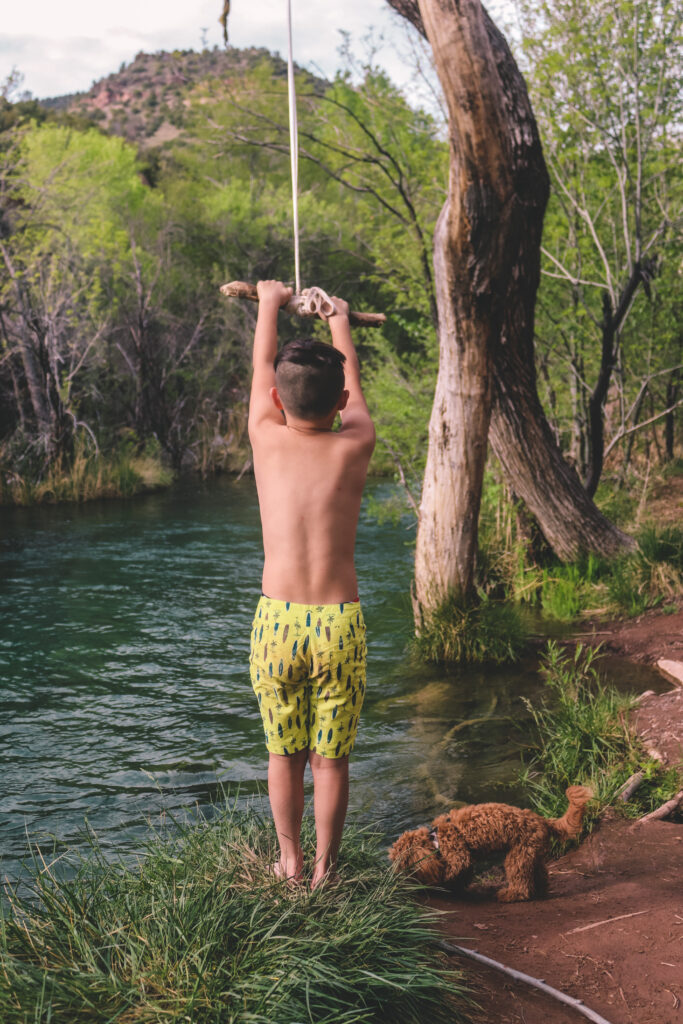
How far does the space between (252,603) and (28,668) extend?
112 inches

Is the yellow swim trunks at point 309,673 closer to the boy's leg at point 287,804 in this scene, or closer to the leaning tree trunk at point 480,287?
the boy's leg at point 287,804

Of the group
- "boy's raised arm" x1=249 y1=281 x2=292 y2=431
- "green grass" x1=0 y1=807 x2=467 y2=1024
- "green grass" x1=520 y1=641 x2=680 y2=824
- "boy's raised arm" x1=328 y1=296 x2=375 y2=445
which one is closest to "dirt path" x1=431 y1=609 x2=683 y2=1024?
"green grass" x1=520 y1=641 x2=680 y2=824

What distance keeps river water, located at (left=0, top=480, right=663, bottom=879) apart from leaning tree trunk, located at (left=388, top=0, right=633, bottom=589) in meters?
1.29

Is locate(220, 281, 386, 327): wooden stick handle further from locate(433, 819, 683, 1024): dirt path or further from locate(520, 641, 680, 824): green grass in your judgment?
locate(520, 641, 680, 824): green grass

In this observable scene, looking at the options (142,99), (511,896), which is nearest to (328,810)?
(511,896)

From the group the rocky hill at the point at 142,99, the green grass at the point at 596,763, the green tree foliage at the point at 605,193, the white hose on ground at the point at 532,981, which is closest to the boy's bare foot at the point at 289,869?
the white hose on ground at the point at 532,981

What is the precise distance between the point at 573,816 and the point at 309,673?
6.13ft

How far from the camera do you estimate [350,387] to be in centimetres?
342

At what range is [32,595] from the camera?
36.2 ft

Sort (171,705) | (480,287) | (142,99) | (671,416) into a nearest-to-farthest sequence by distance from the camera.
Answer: (480,287), (171,705), (671,416), (142,99)

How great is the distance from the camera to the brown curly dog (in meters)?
3.93

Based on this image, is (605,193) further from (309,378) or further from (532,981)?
(532,981)

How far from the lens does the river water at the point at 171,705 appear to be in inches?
219

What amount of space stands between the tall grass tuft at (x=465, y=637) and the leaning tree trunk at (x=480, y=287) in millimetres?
169
